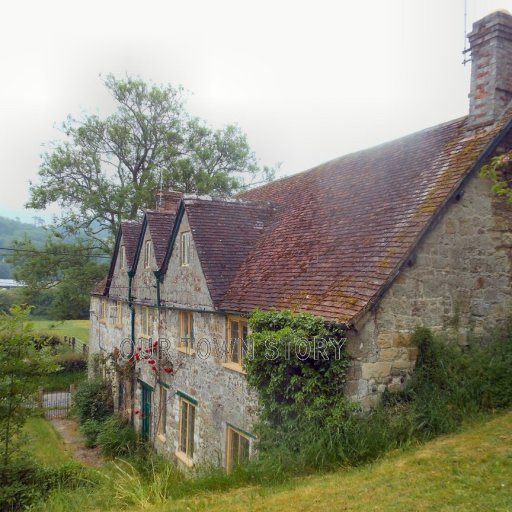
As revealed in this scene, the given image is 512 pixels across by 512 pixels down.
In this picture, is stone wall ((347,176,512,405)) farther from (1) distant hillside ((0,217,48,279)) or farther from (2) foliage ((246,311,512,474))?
(1) distant hillside ((0,217,48,279))

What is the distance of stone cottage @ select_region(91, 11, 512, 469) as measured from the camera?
359 inches

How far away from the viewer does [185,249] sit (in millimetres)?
14664

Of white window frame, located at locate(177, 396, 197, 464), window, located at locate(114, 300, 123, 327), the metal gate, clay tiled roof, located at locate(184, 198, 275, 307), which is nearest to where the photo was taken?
clay tiled roof, located at locate(184, 198, 275, 307)

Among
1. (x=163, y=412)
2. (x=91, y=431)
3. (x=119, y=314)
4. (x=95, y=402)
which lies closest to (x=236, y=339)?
(x=163, y=412)

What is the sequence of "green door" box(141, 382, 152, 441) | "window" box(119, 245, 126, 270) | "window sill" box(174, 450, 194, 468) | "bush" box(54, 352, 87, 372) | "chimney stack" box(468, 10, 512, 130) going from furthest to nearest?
"bush" box(54, 352, 87, 372) → "window" box(119, 245, 126, 270) → "green door" box(141, 382, 152, 441) → "window sill" box(174, 450, 194, 468) → "chimney stack" box(468, 10, 512, 130)

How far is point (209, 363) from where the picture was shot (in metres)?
12.9

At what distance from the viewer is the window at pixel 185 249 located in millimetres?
14419

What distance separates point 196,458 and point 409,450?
7.26 meters

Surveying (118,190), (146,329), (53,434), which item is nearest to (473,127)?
(146,329)

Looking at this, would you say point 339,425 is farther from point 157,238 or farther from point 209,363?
point 157,238

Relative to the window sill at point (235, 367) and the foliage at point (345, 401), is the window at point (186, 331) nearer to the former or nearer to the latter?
the window sill at point (235, 367)

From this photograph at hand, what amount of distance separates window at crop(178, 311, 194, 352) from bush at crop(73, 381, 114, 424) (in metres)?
8.62

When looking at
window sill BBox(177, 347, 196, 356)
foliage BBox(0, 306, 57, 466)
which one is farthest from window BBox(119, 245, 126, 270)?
foliage BBox(0, 306, 57, 466)

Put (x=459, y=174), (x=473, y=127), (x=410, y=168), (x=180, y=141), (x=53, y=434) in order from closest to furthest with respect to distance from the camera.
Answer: (x=459, y=174)
(x=473, y=127)
(x=410, y=168)
(x=53, y=434)
(x=180, y=141)
